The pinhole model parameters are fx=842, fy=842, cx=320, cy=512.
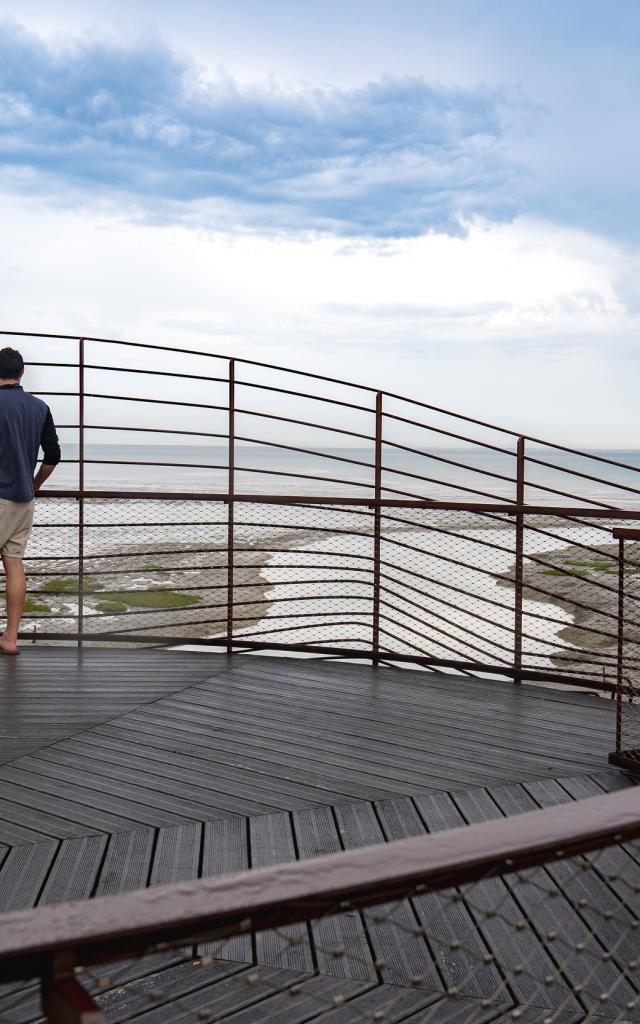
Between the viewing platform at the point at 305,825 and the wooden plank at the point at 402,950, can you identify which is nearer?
the viewing platform at the point at 305,825

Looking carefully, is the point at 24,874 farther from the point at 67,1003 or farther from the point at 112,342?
the point at 112,342

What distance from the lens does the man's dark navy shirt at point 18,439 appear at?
4.32 m

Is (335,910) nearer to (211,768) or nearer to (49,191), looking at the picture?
(211,768)

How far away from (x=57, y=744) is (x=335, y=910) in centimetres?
287

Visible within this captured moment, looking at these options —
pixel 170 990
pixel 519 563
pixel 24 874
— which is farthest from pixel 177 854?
pixel 519 563

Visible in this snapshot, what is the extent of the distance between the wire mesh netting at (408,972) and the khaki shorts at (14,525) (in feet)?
9.42

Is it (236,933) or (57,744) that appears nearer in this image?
(236,933)

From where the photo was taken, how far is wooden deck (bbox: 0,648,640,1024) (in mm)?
1839

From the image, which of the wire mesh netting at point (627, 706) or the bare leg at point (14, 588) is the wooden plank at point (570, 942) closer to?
the wire mesh netting at point (627, 706)

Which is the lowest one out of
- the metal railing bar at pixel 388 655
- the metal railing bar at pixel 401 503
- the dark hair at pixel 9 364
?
the metal railing bar at pixel 388 655

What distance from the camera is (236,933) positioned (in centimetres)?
67

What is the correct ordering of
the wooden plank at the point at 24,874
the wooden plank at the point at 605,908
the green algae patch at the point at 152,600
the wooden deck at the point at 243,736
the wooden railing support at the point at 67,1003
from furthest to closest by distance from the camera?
1. the green algae patch at the point at 152,600
2. the wooden deck at the point at 243,736
3. the wooden plank at the point at 24,874
4. the wooden plank at the point at 605,908
5. the wooden railing support at the point at 67,1003

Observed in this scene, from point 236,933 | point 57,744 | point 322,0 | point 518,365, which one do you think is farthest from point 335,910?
point 518,365

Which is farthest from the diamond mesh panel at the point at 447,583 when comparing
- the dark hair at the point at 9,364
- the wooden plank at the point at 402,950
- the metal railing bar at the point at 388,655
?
the wooden plank at the point at 402,950
